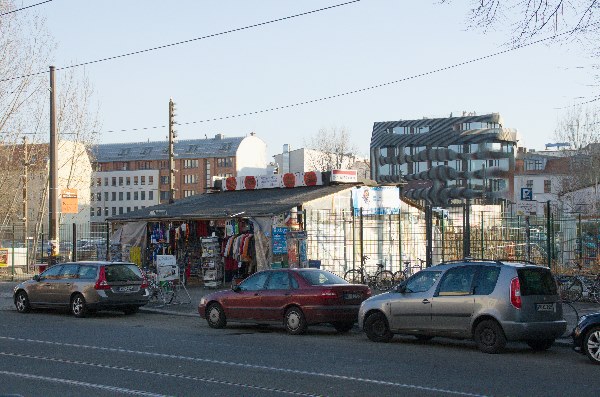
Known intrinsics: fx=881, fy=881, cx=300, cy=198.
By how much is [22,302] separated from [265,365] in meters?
13.5

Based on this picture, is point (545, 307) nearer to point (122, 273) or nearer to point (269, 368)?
point (269, 368)

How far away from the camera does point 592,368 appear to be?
Result: 13477 millimetres

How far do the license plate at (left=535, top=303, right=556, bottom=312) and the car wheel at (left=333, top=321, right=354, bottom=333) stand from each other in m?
4.65

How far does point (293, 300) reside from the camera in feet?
61.4

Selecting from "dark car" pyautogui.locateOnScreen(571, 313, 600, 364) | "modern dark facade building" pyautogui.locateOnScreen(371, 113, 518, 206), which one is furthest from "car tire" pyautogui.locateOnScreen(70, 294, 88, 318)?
"modern dark facade building" pyautogui.locateOnScreen(371, 113, 518, 206)

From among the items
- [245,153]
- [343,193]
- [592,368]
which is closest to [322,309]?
[592,368]

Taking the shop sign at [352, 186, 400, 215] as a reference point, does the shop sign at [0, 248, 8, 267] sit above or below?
below

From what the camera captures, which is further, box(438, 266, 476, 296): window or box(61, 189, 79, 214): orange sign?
box(61, 189, 79, 214): orange sign

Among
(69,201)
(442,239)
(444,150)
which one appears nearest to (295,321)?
(442,239)

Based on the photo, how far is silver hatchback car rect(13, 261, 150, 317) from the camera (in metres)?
23.0

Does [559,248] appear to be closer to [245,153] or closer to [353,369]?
[353,369]

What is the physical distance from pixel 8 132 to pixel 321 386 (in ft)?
127

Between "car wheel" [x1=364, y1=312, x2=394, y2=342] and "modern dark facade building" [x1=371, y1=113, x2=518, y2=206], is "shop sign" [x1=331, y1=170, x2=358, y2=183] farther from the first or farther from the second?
"modern dark facade building" [x1=371, y1=113, x2=518, y2=206]

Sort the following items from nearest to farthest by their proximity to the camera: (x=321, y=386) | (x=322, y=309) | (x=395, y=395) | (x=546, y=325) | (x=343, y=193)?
(x=395, y=395) → (x=321, y=386) → (x=546, y=325) → (x=322, y=309) → (x=343, y=193)
